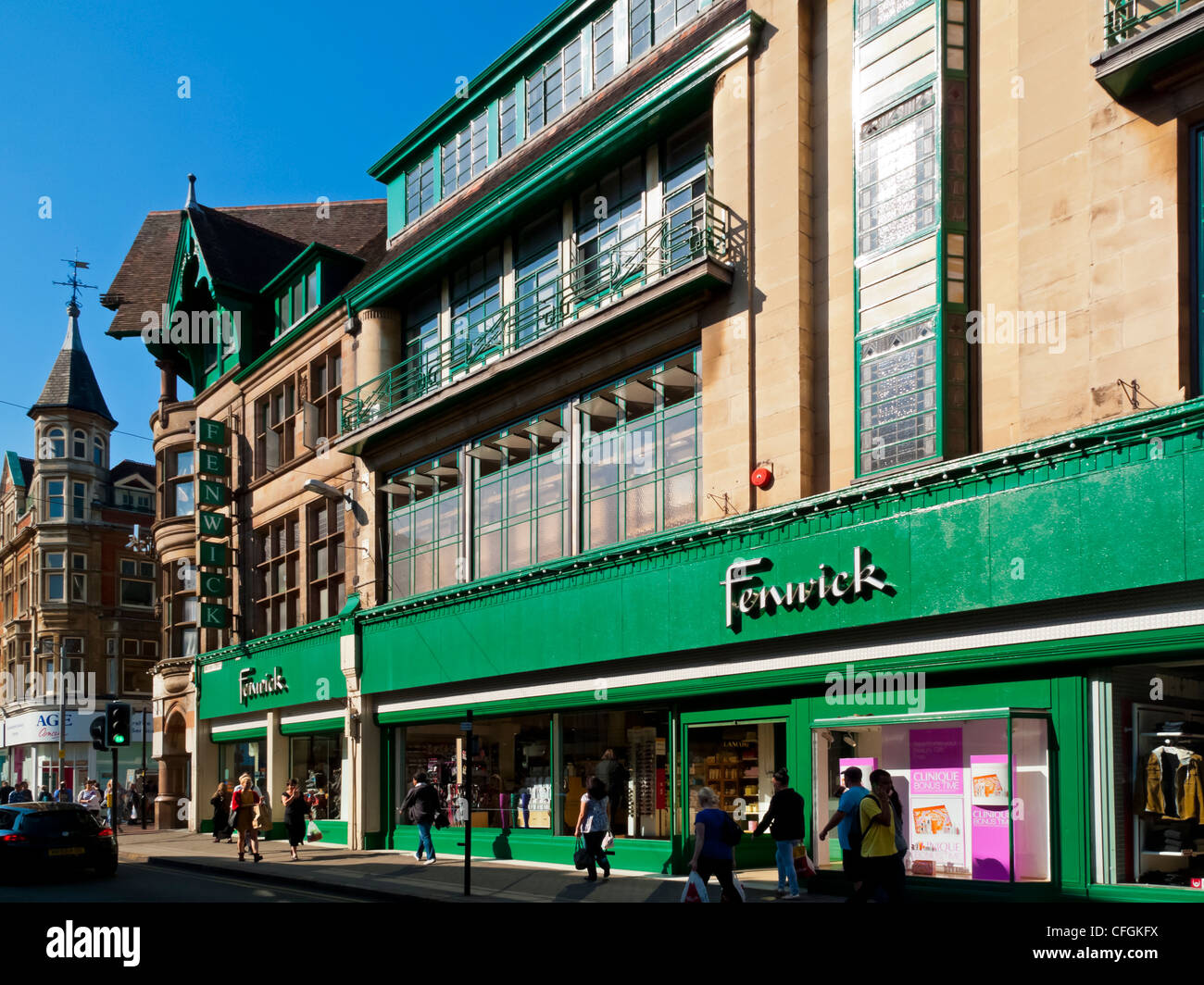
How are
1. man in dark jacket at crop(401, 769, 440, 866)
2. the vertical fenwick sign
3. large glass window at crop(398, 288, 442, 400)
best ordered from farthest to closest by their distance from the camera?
the vertical fenwick sign, large glass window at crop(398, 288, 442, 400), man in dark jacket at crop(401, 769, 440, 866)

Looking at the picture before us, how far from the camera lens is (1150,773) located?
43.4 ft

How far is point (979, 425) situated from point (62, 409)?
6050cm

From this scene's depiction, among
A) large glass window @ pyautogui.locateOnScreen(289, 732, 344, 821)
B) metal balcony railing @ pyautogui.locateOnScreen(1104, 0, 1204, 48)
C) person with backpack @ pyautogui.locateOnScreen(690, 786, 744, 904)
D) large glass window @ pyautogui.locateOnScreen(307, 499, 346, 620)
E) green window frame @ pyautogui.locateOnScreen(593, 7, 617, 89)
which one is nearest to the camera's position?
person with backpack @ pyautogui.locateOnScreen(690, 786, 744, 904)

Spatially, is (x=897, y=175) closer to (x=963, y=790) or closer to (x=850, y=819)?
(x=963, y=790)

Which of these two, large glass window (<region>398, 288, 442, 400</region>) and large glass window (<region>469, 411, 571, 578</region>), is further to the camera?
large glass window (<region>398, 288, 442, 400</region>)

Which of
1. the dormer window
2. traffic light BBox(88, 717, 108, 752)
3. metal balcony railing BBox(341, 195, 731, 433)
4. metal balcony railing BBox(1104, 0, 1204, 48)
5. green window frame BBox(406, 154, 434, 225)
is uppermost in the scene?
green window frame BBox(406, 154, 434, 225)

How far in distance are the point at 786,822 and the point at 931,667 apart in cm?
273

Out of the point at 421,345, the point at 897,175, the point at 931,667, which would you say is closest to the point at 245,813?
the point at 421,345

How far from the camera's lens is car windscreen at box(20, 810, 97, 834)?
19.7 m

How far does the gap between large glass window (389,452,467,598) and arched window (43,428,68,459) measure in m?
45.0

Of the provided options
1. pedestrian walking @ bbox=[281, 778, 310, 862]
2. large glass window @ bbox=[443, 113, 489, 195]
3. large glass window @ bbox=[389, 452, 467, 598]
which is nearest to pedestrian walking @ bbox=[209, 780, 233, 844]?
pedestrian walking @ bbox=[281, 778, 310, 862]

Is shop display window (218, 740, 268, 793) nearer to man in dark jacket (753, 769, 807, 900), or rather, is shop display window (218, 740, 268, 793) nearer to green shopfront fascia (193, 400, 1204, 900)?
green shopfront fascia (193, 400, 1204, 900)

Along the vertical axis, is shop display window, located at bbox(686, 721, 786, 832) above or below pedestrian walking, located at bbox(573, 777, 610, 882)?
above
